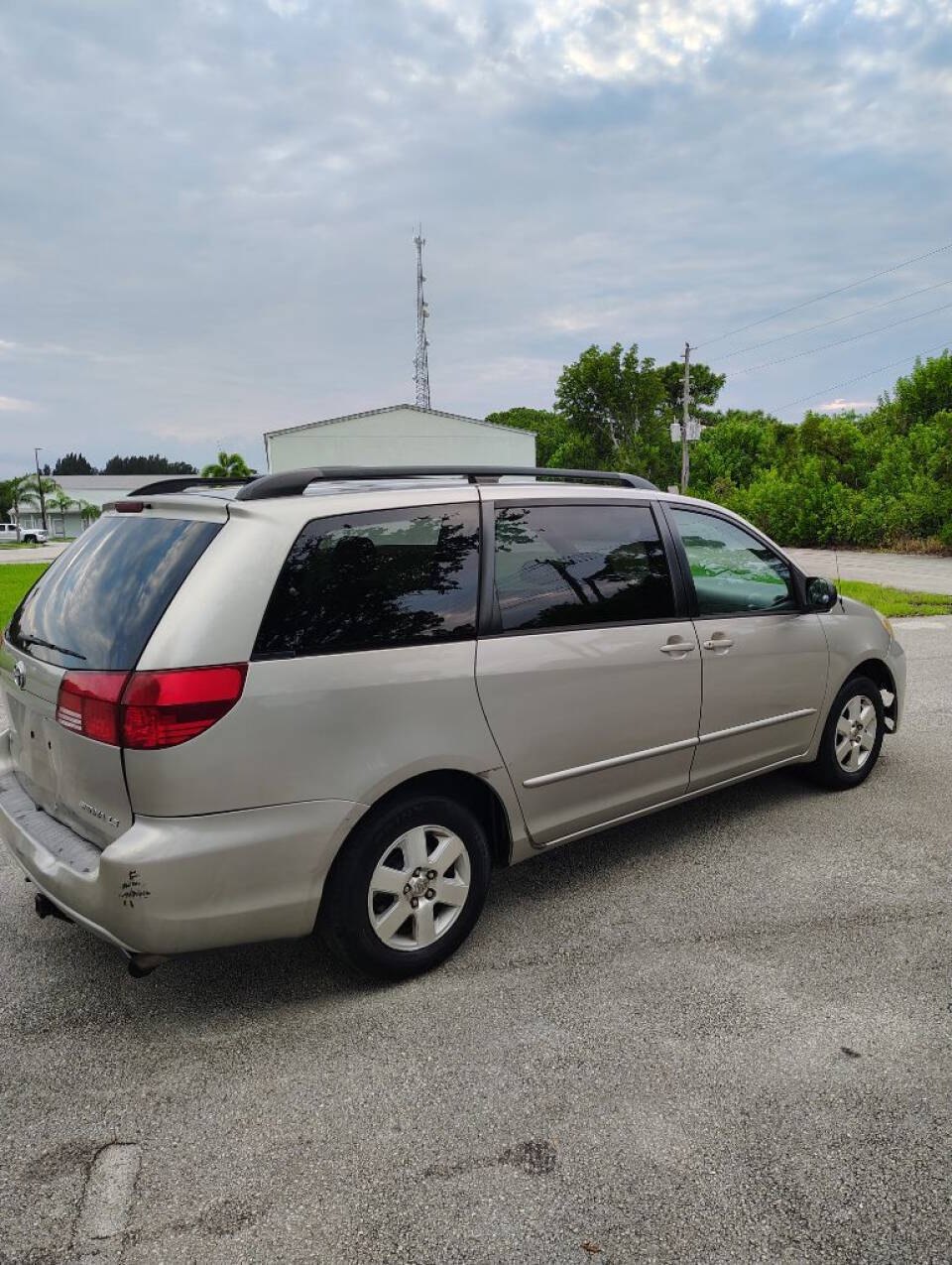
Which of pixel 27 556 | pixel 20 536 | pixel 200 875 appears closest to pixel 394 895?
pixel 200 875

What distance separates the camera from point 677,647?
12.6 feet

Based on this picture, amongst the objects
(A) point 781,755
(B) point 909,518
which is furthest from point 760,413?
(A) point 781,755

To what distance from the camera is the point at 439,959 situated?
3.13m

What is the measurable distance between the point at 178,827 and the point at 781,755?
10.1ft

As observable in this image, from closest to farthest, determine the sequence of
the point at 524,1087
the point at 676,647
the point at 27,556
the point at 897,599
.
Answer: the point at 524,1087, the point at 676,647, the point at 897,599, the point at 27,556

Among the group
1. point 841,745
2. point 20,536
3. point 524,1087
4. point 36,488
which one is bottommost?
point 524,1087

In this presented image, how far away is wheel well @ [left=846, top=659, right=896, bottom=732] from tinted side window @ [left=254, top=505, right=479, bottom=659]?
265 cm

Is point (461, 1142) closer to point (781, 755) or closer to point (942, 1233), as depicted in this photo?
point (942, 1233)

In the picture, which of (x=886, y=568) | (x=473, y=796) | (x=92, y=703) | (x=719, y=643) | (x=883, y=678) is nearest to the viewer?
(x=92, y=703)

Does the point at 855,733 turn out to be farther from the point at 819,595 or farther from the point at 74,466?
the point at 74,466

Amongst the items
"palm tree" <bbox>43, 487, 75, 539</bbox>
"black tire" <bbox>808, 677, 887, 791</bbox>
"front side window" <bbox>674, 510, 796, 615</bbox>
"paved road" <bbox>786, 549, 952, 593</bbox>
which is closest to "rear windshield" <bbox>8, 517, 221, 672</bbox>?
"front side window" <bbox>674, 510, 796, 615</bbox>

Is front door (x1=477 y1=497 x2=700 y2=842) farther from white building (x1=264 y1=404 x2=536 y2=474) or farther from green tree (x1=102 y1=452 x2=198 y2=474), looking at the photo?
green tree (x1=102 y1=452 x2=198 y2=474)

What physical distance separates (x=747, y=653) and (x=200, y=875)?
2640 millimetres

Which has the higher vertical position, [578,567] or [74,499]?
[74,499]
